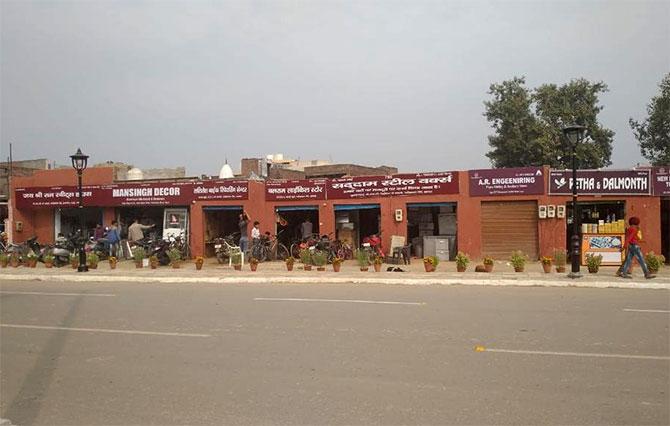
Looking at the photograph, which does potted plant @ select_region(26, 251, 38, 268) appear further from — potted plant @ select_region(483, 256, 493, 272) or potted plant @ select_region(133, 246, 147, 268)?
potted plant @ select_region(483, 256, 493, 272)

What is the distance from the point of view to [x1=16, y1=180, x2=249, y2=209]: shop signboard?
958 inches

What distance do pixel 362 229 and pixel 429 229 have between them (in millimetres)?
2937

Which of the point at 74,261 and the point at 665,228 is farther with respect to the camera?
the point at 74,261

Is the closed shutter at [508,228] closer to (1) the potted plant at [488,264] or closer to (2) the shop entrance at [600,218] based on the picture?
(2) the shop entrance at [600,218]

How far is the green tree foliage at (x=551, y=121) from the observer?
35.9 m

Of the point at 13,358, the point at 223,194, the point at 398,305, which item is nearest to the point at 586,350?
Result: the point at 398,305

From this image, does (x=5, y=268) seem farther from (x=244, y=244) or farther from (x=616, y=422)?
(x=616, y=422)

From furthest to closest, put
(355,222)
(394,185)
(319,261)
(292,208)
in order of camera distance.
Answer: (355,222), (292,208), (394,185), (319,261)

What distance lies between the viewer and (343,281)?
1619cm

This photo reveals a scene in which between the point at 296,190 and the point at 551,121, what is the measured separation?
21022 mm

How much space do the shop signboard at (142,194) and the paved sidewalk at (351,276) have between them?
385 cm

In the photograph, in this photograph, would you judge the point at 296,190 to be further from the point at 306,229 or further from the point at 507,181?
the point at 507,181

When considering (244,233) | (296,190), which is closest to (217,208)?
(244,233)

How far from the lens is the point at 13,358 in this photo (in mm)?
7426
